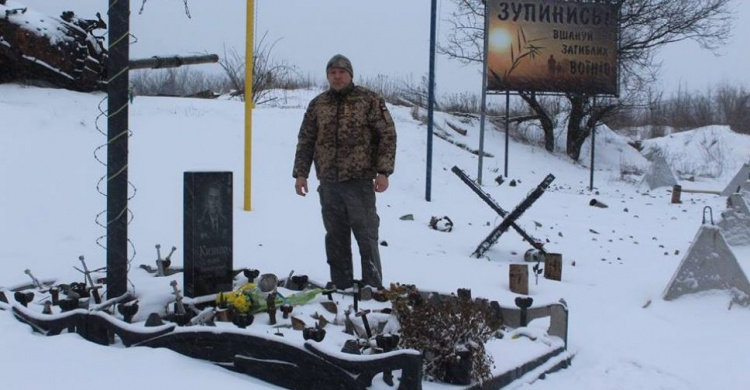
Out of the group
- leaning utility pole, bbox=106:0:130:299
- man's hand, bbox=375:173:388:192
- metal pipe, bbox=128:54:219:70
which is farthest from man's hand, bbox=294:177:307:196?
leaning utility pole, bbox=106:0:130:299

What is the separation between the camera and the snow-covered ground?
11.9 ft

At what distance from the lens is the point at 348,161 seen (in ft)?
16.6

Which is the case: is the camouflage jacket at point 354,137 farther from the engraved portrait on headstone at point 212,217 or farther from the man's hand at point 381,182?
the engraved portrait on headstone at point 212,217

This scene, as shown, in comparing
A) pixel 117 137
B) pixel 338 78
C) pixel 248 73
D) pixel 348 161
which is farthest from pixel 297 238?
pixel 117 137

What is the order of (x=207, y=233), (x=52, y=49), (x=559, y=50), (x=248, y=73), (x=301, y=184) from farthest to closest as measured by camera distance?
(x=559, y=50), (x=52, y=49), (x=248, y=73), (x=301, y=184), (x=207, y=233)

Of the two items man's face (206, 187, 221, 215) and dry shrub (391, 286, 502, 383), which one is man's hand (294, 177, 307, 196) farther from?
dry shrub (391, 286, 502, 383)

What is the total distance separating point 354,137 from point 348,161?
0.57ft

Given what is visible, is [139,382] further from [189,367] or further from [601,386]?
[601,386]

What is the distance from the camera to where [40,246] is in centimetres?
617

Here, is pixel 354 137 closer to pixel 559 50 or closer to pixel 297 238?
pixel 297 238

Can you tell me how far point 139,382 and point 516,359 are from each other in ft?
6.00

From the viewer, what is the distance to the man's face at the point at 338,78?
5.06 m

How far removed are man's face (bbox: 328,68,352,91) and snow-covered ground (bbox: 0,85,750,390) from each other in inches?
63.2

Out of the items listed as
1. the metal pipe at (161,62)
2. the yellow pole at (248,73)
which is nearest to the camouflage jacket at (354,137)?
the metal pipe at (161,62)
